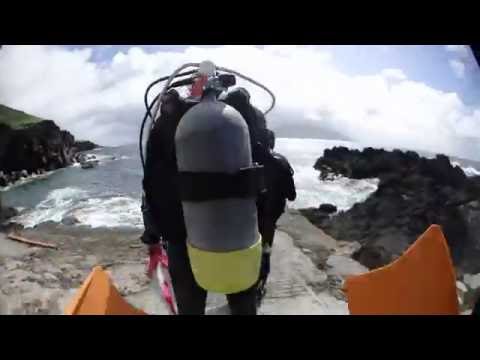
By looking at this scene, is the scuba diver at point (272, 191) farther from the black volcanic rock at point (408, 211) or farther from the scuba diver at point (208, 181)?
the black volcanic rock at point (408, 211)

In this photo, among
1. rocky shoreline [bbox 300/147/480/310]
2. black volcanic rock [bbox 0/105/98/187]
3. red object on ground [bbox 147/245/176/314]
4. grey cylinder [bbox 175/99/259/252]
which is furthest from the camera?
black volcanic rock [bbox 0/105/98/187]

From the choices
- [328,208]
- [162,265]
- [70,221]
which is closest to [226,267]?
[162,265]

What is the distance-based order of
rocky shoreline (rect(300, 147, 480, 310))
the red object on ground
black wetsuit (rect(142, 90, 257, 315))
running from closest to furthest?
black wetsuit (rect(142, 90, 257, 315)) < the red object on ground < rocky shoreline (rect(300, 147, 480, 310))

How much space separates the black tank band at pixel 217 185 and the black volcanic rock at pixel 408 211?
291 centimetres

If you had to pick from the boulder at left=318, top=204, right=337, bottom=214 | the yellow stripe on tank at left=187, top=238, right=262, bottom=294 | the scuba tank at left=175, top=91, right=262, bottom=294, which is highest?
the scuba tank at left=175, top=91, right=262, bottom=294

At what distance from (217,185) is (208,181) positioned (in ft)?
0.11

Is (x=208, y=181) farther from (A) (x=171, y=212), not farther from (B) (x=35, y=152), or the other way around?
(B) (x=35, y=152)

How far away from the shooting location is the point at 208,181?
1.27 meters

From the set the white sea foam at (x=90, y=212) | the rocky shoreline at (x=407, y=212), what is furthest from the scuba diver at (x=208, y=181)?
the white sea foam at (x=90, y=212)

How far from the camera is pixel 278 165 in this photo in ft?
5.08

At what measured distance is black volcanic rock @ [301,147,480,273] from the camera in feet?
13.9

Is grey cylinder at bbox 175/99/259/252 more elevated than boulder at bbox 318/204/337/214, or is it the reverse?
grey cylinder at bbox 175/99/259/252

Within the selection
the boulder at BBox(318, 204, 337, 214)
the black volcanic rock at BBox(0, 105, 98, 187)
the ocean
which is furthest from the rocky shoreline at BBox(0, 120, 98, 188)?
the boulder at BBox(318, 204, 337, 214)

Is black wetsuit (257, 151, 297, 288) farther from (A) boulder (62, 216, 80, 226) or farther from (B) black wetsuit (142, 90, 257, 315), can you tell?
(A) boulder (62, 216, 80, 226)
